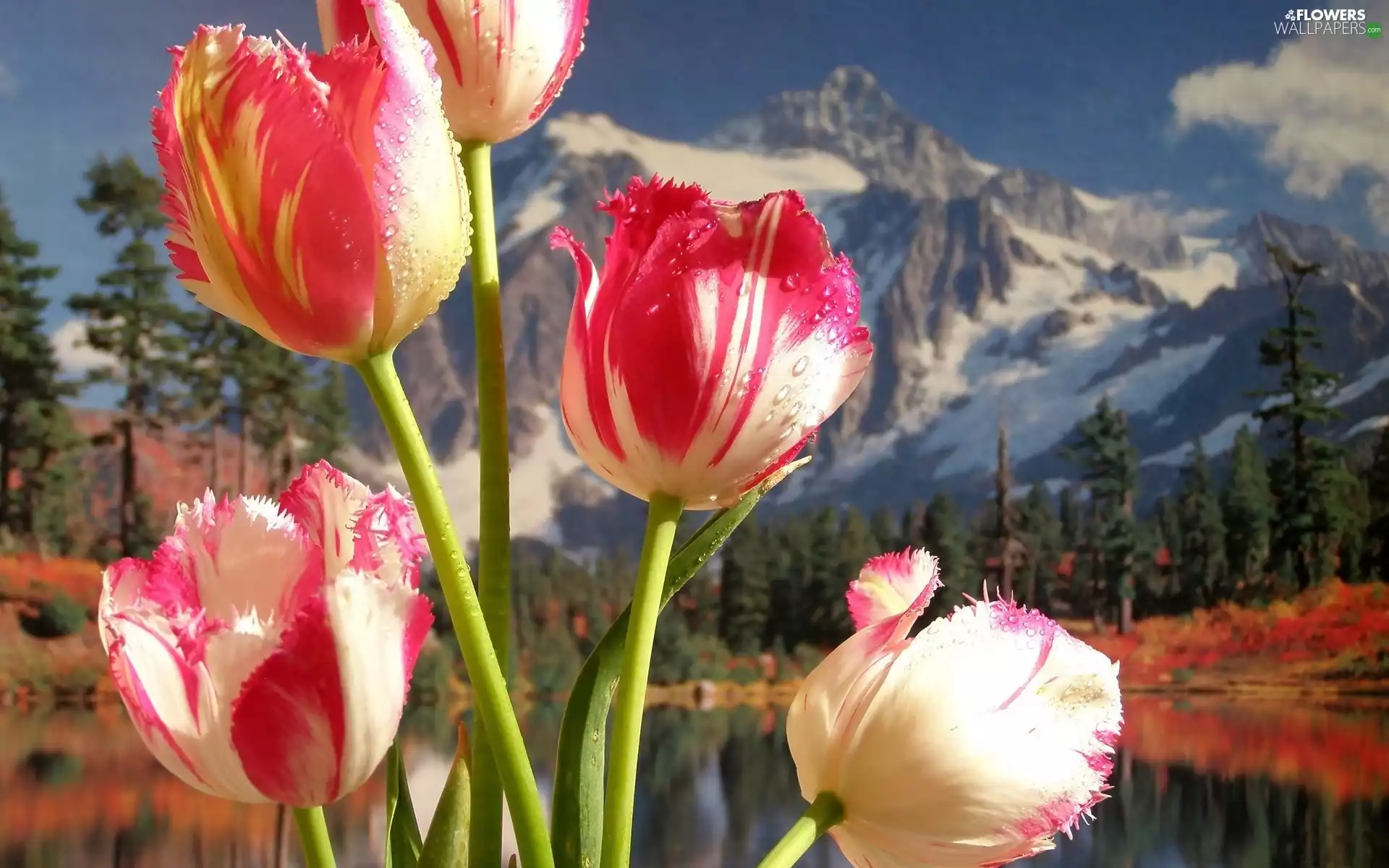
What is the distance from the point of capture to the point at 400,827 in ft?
0.79

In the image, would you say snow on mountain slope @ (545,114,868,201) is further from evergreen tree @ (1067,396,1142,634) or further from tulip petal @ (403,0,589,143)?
→ tulip petal @ (403,0,589,143)

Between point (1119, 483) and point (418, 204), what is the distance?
Result: 2455mm

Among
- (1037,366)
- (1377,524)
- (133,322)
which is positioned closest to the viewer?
(133,322)

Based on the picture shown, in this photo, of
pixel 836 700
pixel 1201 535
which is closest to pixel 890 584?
pixel 836 700

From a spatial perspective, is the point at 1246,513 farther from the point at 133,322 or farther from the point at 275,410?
the point at 133,322

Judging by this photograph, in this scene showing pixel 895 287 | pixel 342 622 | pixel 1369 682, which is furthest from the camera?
pixel 895 287

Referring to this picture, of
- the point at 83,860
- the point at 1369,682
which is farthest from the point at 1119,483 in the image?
the point at 83,860

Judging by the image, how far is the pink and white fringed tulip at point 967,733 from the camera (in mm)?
188

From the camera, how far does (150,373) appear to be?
215 cm

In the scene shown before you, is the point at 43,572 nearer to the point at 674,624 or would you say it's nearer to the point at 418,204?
the point at 674,624

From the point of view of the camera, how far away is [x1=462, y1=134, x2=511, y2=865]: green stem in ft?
0.68

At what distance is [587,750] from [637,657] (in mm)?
36

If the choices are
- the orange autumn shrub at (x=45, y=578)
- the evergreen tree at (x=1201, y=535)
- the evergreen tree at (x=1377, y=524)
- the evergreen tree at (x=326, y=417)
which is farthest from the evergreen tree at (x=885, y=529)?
the orange autumn shrub at (x=45, y=578)

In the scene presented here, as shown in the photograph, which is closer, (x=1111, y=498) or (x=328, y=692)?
(x=328, y=692)
